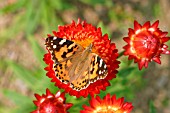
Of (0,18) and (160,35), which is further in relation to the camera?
(0,18)

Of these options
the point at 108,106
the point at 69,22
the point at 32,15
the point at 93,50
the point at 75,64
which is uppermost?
the point at 69,22

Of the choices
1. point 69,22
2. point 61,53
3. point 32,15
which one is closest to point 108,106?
point 61,53

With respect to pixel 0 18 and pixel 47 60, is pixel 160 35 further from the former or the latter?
pixel 0 18

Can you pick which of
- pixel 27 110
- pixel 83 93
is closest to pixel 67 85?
pixel 83 93

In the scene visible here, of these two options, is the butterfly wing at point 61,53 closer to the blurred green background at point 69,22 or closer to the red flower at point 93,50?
the red flower at point 93,50

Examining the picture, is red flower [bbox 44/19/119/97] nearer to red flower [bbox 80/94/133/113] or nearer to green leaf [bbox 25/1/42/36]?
red flower [bbox 80/94/133/113]

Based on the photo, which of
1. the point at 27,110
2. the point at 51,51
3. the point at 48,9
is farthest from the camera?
the point at 48,9

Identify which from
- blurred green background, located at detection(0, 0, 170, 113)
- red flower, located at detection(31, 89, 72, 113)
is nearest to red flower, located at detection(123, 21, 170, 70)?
red flower, located at detection(31, 89, 72, 113)

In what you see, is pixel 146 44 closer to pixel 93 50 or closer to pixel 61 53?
pixel 93 50
